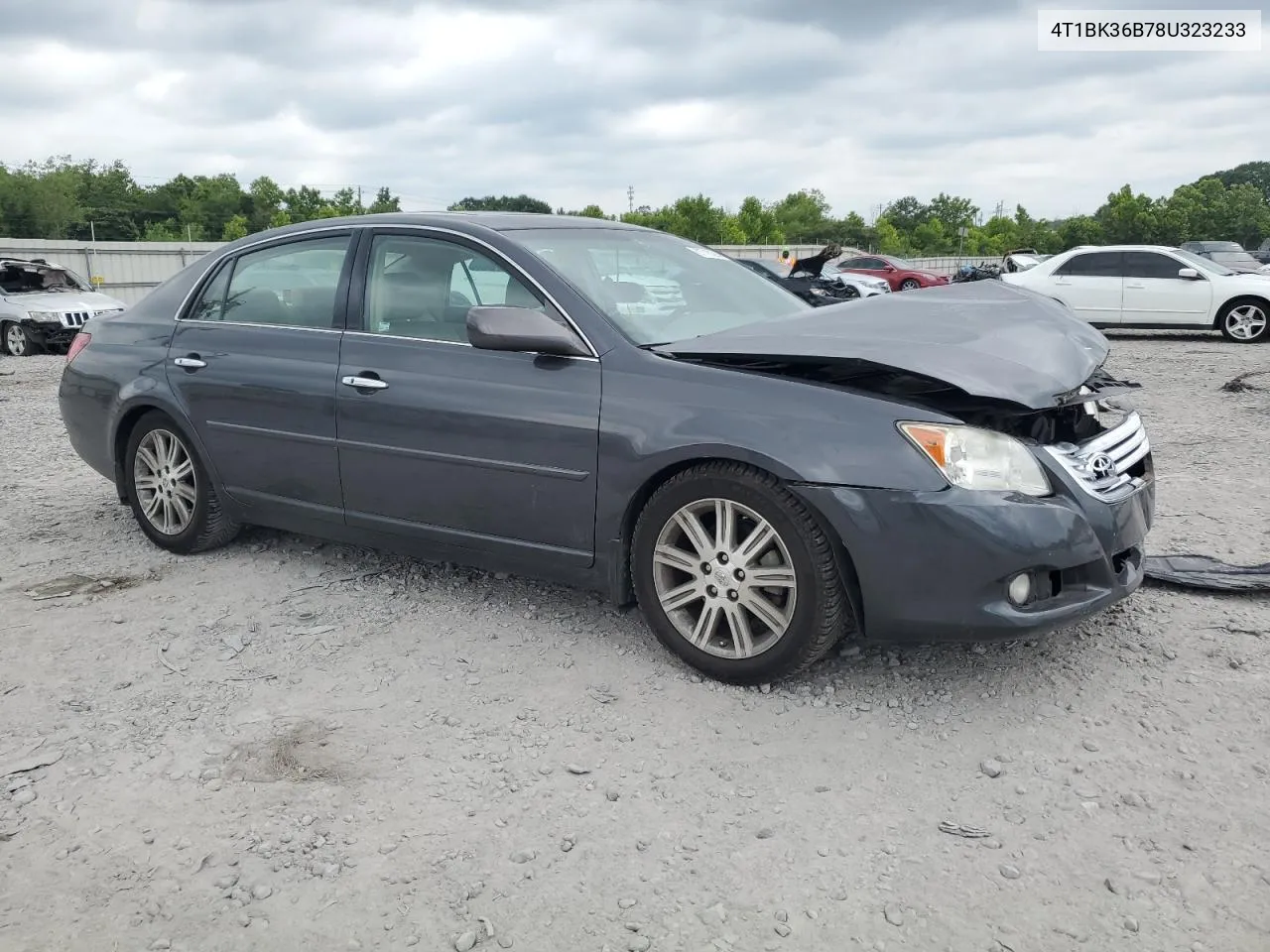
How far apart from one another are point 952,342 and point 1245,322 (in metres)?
14.0

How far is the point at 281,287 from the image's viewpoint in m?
4.77

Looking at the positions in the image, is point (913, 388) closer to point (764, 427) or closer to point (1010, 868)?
point (764, 427)

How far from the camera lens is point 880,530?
3250mm

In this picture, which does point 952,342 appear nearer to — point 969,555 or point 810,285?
point 969,555

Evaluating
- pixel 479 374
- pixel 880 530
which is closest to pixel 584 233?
pixel 479 374

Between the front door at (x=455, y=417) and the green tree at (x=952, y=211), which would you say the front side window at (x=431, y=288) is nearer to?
the front door at (x=455, y=417)

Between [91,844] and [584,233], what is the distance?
289 centimetres

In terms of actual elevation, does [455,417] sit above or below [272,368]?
below

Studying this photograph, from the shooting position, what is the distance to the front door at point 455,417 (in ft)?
12.5

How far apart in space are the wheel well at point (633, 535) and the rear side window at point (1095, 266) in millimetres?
14409

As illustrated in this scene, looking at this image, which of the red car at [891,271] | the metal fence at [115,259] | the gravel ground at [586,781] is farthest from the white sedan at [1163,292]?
the red car at [891,271]

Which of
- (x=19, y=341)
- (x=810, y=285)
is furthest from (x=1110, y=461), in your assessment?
(x=19, y=341)

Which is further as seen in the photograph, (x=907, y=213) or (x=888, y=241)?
(x=907, y=213)

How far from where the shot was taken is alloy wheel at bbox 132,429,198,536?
509 cm
